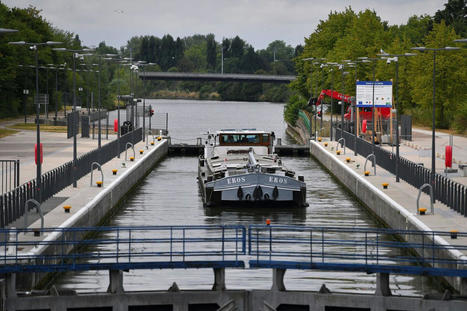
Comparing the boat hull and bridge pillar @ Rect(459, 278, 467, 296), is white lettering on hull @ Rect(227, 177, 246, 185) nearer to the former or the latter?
the boat hull

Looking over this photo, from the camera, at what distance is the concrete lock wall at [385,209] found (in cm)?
3144

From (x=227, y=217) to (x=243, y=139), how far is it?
624 inches

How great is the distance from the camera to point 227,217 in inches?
1933

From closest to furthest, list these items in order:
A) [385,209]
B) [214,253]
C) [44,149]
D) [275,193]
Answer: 1. [214,253]
2. [385,209]
3. [275,193]
4. [44,149]

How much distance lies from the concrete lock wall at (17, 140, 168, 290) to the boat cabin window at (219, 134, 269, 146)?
5.62 m

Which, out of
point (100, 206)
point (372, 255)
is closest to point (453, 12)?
point (100, 206)

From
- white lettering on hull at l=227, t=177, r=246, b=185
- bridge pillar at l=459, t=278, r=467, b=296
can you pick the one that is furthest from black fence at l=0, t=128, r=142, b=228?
bridge pillar at l=459, t=278, r=467, b=296

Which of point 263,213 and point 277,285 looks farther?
point 263,213

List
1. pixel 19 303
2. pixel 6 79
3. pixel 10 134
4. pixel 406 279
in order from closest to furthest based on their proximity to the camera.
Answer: pixel 19 303 < pixel 406 279 < pixel 10 134 < pixel 6 79

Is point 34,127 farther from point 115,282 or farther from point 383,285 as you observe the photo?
point 383,285

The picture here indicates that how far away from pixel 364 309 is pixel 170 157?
60.4 metres

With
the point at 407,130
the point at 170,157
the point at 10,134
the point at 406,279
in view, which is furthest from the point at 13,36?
the point at 406,279

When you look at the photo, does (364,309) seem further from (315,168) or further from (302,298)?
(315,168)

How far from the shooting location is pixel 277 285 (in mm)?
29812
